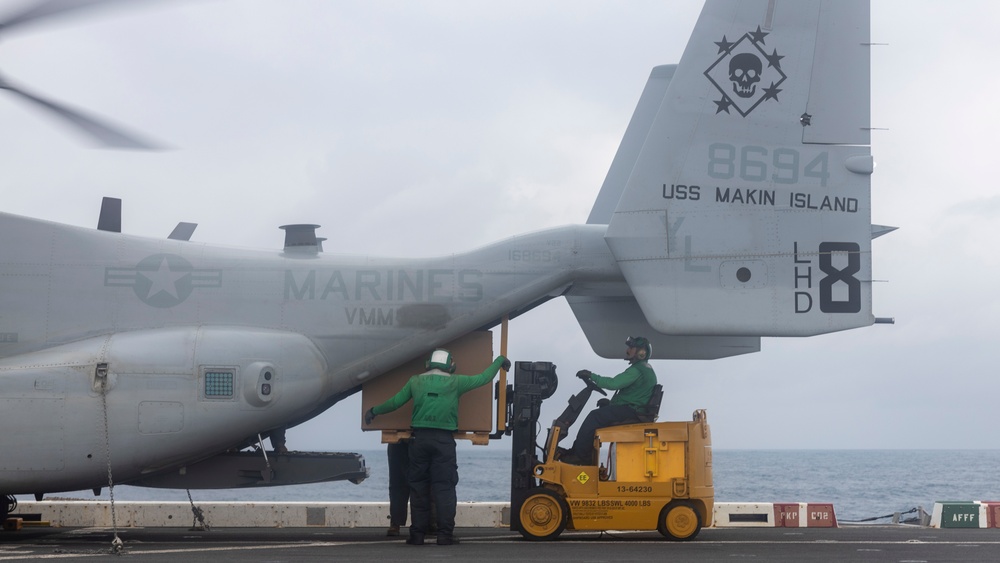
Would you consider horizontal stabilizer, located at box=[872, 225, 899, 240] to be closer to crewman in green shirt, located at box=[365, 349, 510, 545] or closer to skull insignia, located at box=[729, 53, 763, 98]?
skull insignia, located at box=[729, 53, 763, 98]

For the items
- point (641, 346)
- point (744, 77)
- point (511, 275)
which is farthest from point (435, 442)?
point (744, 77)

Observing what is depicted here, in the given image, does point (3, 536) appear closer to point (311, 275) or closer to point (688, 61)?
point (311, 275)

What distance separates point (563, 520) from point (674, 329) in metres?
2.28

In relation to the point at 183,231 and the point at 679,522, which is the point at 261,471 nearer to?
the point at 183,231

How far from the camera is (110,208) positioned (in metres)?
11.8

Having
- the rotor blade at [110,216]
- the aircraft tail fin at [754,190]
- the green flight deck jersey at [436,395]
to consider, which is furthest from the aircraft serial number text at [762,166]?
the rotor blade at [110,216]

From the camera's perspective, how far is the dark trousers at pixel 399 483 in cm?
1111

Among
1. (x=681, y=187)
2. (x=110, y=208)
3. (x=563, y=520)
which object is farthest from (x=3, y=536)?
(x=681, y=187)

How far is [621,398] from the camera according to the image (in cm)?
1097

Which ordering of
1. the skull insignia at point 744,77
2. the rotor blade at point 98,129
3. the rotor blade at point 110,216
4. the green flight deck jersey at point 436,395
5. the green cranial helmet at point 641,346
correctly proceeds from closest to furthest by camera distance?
the rotor blade at point 98,129 → the green flight deck jersey at point 436,395 → the green cranial helmet at point 641,346 → the skull insignia at point 744,77 → the rotor blade at point 110,216

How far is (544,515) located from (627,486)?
0.86 metres

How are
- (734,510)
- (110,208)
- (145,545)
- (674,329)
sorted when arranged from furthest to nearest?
1. (734,510)
2. (110,208)
3. (674,329)
4. (145,545)

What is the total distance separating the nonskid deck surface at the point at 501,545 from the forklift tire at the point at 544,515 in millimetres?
188

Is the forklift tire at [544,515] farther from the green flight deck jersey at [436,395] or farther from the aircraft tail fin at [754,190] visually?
the aircraft tail fin at [754,190]
